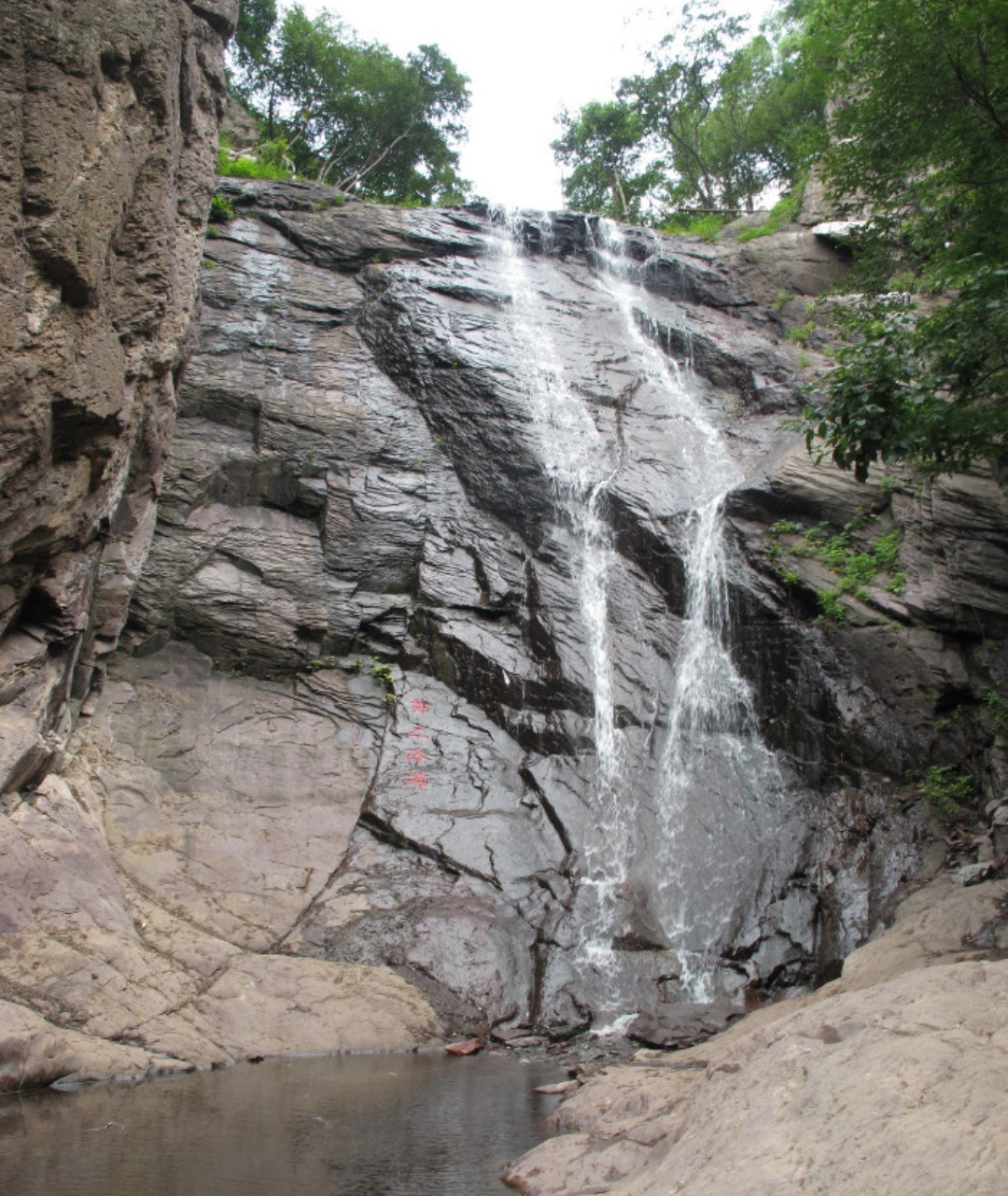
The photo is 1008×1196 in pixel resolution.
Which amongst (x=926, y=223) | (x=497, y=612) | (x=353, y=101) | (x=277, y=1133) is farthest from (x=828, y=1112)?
(x=353, y=101)

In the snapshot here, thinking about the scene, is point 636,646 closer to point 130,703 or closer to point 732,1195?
point 130,703

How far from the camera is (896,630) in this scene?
11.8 metres

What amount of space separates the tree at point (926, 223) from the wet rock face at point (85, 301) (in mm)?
6922

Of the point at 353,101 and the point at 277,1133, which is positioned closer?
the point at 277,1133

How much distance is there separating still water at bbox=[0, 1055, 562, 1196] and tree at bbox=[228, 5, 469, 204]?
25.7 m

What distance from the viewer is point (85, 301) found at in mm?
6660

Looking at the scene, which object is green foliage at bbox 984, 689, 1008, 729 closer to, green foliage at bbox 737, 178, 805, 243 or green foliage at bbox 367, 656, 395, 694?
green foliage at bbox 367, 656, 395, 694

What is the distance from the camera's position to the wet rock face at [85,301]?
6.10 m

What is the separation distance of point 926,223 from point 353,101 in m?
21.1

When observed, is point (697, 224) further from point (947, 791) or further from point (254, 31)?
point (947, 791)

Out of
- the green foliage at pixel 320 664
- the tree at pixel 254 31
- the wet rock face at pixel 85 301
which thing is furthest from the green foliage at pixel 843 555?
the tree at pixel 254 31

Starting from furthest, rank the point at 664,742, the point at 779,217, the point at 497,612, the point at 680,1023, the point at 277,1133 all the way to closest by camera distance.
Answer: the point at 779,217 < the point at 497,612 < the point at 664,742 < the point at 680,1023 < the point at 277,1133

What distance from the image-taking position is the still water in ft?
14.8

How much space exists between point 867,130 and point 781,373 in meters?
5.82
